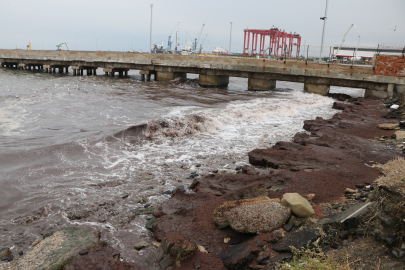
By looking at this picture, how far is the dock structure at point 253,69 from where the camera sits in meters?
22.2

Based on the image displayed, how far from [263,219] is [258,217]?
76 millimetres

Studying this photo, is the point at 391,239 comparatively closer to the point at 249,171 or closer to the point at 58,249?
the point at 249,171

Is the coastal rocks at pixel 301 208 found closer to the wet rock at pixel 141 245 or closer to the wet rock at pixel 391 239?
the wet rock at pixel 391 239

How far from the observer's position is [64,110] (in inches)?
642

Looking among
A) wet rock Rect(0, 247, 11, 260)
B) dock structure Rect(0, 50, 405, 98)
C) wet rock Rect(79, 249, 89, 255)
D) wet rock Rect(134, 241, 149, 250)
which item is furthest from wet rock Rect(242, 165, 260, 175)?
dock structure Rect(0, 50, 405, 98)

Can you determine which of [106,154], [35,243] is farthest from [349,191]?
[106,154]

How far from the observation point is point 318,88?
2566cm

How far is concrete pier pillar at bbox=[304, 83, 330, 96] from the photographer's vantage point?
25359 mm

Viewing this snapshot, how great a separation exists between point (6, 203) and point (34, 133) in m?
5.74

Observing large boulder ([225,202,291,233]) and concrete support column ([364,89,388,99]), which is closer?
large boulder ([225,202,291,233])

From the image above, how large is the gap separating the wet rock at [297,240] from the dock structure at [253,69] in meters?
21.3

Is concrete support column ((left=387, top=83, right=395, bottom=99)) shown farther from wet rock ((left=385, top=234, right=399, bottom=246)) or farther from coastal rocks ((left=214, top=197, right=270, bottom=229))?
wet rock ((left=385, top=234, right=399, bottom=246))

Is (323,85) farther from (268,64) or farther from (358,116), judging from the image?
(358,116)

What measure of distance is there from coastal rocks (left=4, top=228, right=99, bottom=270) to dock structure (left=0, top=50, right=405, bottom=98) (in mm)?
22973
